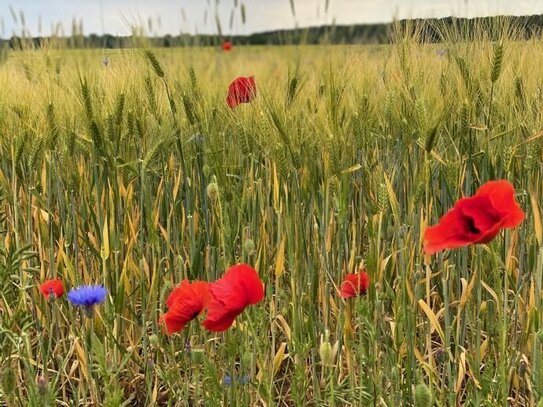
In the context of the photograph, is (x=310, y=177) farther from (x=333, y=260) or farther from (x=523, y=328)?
(x=523, y=328)

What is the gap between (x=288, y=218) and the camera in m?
1.26

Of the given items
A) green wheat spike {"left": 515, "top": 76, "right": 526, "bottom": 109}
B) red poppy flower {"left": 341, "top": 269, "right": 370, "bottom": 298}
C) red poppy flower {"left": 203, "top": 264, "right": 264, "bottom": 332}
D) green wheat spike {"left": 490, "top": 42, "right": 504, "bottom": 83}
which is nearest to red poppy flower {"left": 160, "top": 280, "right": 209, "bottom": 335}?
red poppy flower {"left": 203, "top": 264, "right": 264, "bottom": 332}

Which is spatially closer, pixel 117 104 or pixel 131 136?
pixel 117 104

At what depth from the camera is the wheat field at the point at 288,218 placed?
118 cm

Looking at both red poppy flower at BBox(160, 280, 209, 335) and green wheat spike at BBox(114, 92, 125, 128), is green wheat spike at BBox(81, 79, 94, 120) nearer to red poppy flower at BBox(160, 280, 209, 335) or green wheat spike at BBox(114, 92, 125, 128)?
green wheat spike at BBox(114, 92, 125, 128)

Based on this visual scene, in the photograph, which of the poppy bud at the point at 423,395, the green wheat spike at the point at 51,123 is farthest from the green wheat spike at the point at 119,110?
the poppy bud at the point at 423,395

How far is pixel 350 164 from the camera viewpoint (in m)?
1.38

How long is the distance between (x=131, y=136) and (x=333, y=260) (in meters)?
0.52

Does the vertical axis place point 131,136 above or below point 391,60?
below

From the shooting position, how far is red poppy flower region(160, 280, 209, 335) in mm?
1021

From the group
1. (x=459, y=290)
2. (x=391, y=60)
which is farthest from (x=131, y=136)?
(x=459, y=290)

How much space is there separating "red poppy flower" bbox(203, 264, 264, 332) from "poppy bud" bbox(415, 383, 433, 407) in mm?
238

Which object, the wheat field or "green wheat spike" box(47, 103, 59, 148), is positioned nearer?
the wheat field

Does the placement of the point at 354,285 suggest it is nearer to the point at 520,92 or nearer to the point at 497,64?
the point at 497,64
